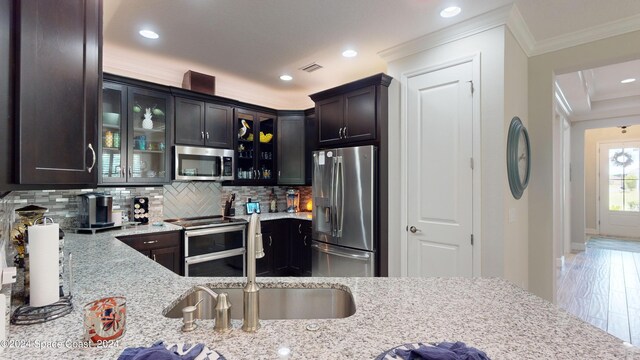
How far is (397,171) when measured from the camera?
2998 mm

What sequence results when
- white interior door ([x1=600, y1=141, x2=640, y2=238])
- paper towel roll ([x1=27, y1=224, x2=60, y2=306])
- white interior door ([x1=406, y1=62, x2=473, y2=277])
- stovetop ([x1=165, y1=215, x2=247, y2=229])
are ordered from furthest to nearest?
white interior door ([x1=600, y1=141, x2=640, y2=238]) → stovetop ([x1=165, y1=215, x2=247, y2=229]) → white interior door ([x1=406, y1=62, x2=473, y2=277]) → paper towel roll ([x1=27, y1=224, x2=60, y2=306])

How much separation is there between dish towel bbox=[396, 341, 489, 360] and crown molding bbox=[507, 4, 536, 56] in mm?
2494

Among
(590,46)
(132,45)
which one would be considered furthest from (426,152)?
(132,45)

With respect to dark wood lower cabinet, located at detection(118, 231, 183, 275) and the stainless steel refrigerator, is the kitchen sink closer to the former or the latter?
the stainless steel refrigerator

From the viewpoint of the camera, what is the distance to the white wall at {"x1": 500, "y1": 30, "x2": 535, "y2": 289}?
2414 mm

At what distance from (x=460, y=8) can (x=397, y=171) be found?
141cm

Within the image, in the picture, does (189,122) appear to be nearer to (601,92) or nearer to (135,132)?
(135,132)

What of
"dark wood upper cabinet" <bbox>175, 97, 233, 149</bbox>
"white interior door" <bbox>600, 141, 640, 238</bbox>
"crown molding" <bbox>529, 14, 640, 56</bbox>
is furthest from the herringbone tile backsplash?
"white interior door" <bbox>600, 141, 640, 238</bbox>

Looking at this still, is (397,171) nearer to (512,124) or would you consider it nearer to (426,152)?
(426,152)

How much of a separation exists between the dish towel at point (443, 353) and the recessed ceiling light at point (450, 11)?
7.70 feet

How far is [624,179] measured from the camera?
7.54 m

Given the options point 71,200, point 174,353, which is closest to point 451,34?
point 174,353

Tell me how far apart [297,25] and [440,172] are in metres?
1.74

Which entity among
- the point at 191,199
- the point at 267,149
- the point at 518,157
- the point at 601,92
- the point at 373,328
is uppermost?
the point at 601,92
